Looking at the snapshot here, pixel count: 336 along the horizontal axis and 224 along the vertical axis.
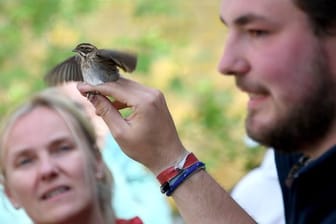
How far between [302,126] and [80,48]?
44cm

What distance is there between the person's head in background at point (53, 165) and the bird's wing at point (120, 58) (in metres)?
0.90

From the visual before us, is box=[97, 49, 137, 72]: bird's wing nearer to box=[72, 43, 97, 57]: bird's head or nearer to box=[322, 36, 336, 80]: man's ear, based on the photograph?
box=[72, 43, 97, 57]: bird's head

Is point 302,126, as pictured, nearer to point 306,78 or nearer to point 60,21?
point 306,78

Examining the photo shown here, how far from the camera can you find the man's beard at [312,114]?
55.1 inches

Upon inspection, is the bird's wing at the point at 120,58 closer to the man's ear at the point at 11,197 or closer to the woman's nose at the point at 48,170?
the woman's nose at the point at 48,170

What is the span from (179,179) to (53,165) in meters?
0.95

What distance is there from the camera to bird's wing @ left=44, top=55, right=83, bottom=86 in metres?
1.65

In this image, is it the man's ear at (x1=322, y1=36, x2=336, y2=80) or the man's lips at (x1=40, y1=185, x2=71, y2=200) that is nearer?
the man's ear at (x1=322, y1=36, x2=336, y2=80)

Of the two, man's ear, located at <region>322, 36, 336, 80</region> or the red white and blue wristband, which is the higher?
man's ear, located at <region>322, 36, 336, 80</region>

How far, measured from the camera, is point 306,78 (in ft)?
4.60

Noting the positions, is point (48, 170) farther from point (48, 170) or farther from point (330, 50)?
point (330, 50)

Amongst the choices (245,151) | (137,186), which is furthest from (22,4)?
(137,186)

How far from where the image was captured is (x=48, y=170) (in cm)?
241

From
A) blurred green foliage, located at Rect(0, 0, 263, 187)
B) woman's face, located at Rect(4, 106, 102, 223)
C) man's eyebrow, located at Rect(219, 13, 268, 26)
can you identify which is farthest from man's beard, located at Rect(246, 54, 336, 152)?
blurred green foliage, located at Rect(0, 0, 263, 187)
